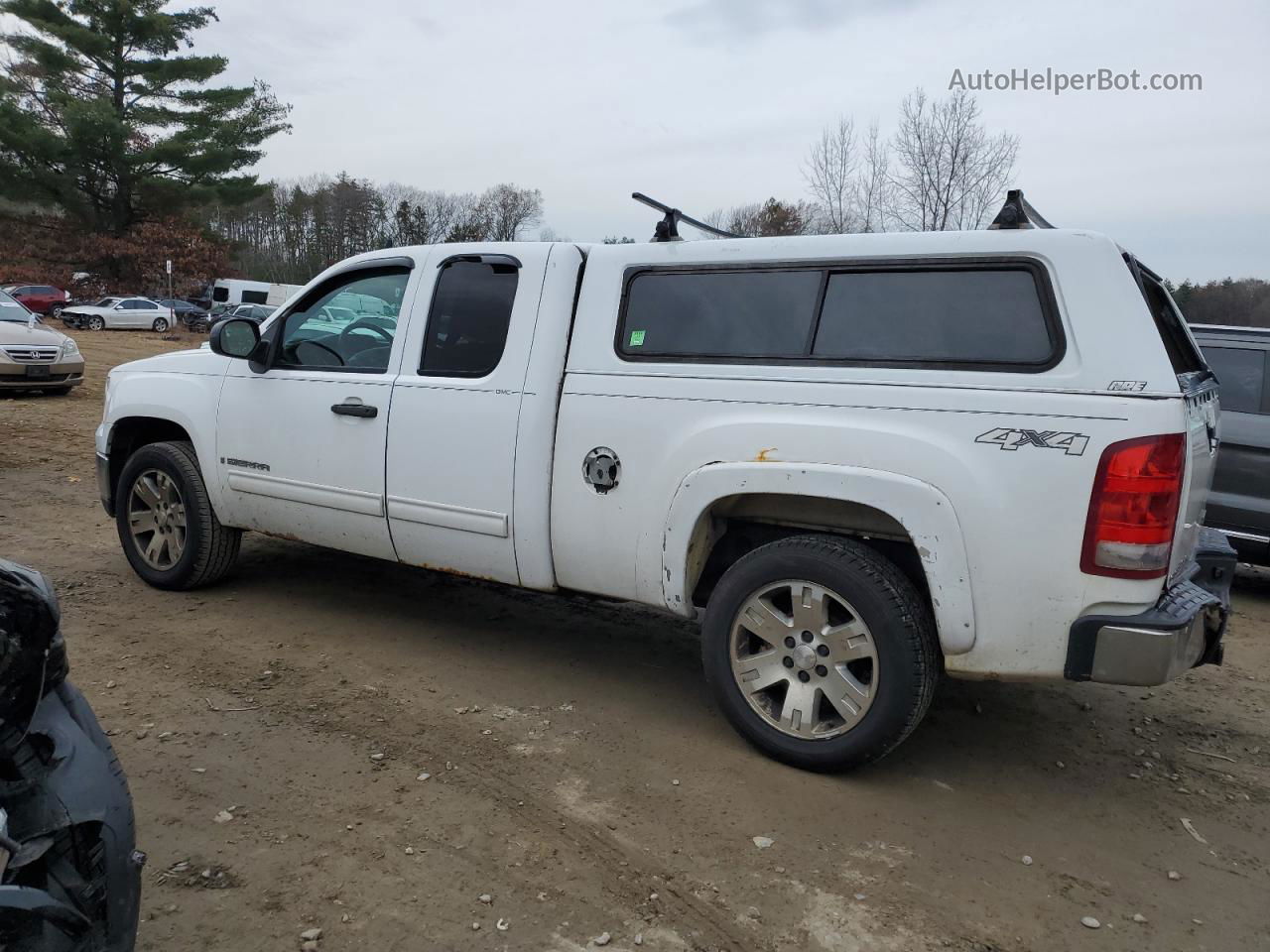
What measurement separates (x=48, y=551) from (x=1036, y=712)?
19.5ft

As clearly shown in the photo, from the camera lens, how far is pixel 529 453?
160 inches

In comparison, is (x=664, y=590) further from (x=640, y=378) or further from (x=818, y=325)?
(x=818, y=325)

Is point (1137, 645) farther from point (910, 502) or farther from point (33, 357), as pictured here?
point (33, 357)

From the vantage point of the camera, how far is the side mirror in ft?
16.0

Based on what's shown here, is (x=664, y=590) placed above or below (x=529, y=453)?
below

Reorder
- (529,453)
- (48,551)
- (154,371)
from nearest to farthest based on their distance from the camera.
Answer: (529,453)
(154,371)
(48,551)

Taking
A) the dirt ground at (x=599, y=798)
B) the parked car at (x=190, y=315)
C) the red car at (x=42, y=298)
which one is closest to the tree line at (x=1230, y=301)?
the dirt ground at (x=599, y=798)

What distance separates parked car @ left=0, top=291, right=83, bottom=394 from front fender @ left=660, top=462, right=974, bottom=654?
12917mm

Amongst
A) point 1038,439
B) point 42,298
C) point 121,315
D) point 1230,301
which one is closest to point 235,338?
point 1038,439

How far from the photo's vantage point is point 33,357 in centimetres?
1316

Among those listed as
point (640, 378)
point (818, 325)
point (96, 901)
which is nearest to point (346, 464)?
point (640, 378)

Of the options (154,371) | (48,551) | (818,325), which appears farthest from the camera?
(48,551)

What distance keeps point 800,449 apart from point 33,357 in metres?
13.3

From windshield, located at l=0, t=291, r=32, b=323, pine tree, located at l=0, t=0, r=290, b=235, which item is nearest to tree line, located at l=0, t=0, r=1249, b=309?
pine tree, located at l=0, t=0, r=290, b=235
